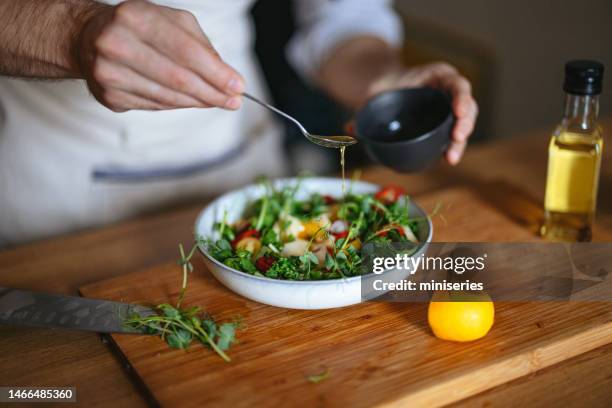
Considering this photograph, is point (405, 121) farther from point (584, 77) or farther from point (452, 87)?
point (584, 77)

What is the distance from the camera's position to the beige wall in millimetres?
2250

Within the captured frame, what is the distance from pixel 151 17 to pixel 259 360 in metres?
0.45

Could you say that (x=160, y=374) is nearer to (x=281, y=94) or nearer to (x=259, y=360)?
(x=259, y=360)

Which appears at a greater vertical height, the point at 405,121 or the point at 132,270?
the point at 405,121

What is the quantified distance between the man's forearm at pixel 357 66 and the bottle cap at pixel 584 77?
58 centimetres

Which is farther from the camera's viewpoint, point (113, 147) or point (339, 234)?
point (113, 147)

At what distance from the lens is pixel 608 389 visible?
0.80m

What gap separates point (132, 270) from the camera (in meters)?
1.14

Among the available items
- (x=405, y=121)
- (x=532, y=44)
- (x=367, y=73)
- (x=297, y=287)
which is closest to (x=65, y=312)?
(x=297, y=287)

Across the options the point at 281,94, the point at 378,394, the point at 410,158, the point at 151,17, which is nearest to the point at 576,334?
the point at 378,394

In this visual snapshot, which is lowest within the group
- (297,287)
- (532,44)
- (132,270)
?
(132,270)

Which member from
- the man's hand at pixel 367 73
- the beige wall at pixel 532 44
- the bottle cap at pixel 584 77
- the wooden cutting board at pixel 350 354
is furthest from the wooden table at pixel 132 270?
the beige wall at pixel 532 44

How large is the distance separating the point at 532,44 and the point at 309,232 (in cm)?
183

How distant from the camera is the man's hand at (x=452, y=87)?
44.2 inches
